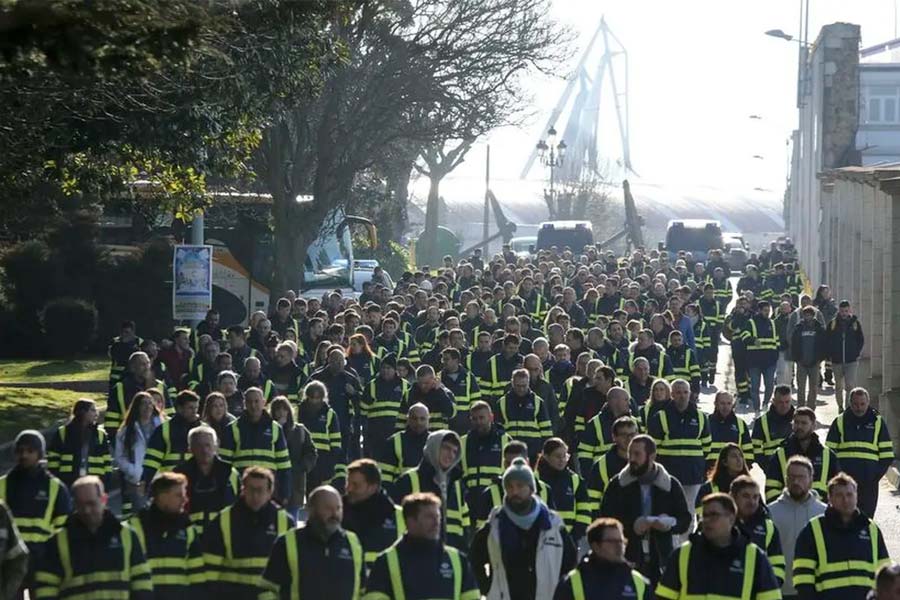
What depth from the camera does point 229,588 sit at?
10383mm

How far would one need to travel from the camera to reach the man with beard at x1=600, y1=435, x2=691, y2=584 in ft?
38.0

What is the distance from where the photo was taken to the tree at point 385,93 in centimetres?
3631

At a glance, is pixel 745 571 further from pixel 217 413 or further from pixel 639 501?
pixel 217 413

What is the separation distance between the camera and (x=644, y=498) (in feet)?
38.4

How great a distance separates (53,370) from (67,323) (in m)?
2.11

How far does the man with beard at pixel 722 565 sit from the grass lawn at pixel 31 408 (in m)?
13.9

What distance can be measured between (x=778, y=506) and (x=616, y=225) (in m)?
102

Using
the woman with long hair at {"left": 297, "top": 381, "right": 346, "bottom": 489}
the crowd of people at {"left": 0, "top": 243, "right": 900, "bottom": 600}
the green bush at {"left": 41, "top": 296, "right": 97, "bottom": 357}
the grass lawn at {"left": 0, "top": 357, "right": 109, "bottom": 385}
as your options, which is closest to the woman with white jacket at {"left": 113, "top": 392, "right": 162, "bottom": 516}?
the crowd of people at {"left": 0, "top": 243, "right": 900, "bottom": 600}

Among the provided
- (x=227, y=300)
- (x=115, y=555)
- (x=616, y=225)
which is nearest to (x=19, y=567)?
(x=115, y=555)

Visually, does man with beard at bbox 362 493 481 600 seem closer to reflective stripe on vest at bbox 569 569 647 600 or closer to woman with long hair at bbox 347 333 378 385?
Answer: reflective stripe on vest at bbox 569 569 647 600

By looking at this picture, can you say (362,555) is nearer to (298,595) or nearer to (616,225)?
(298,595)

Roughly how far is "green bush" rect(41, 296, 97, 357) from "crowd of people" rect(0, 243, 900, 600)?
9821 millimetres

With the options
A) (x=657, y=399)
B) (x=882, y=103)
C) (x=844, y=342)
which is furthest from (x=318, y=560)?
Answer: (x=882, y=103)

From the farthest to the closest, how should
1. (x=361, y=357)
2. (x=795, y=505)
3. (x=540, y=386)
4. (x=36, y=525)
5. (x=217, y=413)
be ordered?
(x=361, y=357), (x=540, y=386), (x=217, y=413), (x=795, y=505), (x=36, y=525)
